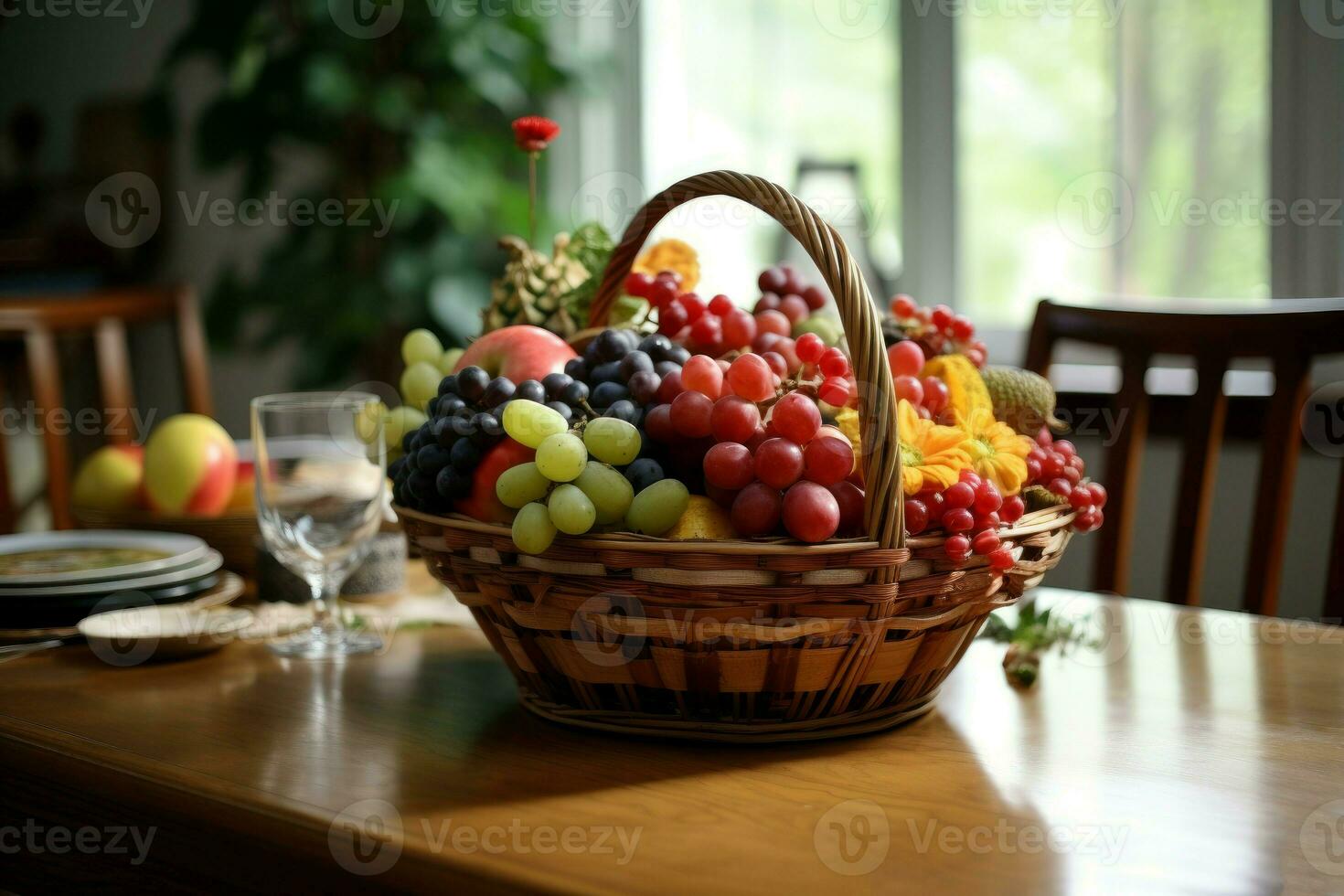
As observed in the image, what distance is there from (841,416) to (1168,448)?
146 centimetres

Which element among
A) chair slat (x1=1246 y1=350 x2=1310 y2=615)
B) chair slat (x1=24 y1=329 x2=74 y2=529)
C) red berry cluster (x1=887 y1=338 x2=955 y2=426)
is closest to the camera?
red berry cluster (x1=887 y1=338 x2=955 y2=426)

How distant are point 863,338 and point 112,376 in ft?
5.88

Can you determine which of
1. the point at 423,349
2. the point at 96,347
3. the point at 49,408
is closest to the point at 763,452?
the point at 423,349

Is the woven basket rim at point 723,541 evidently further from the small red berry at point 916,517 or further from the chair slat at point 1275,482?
the chair slat at point 1275,482

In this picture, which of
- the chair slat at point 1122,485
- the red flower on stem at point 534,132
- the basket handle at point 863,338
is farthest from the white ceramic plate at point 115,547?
the chair slat at point 1122,485

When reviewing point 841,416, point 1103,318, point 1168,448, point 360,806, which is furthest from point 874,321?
point 1168,448

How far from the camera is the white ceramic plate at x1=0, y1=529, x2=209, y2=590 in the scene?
953 millimetres

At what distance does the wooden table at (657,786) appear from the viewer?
1.74ft

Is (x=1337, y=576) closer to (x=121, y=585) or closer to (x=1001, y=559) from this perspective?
(x=1001, y=559)

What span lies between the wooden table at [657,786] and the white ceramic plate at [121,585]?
0.07 meters

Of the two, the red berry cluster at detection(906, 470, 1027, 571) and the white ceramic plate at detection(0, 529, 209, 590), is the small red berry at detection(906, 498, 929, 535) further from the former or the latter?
the white ceramic plate at detection(0, 529, 209, 590)

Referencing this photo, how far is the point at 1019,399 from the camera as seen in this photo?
0.79 metres

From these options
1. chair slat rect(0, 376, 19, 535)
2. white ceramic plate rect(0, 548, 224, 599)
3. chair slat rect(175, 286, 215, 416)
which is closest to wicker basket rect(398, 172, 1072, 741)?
white ceramic plate rect(0, 548, 224, 599)

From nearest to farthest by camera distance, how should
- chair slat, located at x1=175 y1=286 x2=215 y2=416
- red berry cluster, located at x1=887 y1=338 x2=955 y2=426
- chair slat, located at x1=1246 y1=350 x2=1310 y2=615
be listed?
red berry cluster, located at x1=887 y1=338 x2=955 y2=426
chair slat, located at x1=1246 y1=350 x2=1310 y2=615
chair slat, located at x1=175 y1=286 x2=215 y2=416
